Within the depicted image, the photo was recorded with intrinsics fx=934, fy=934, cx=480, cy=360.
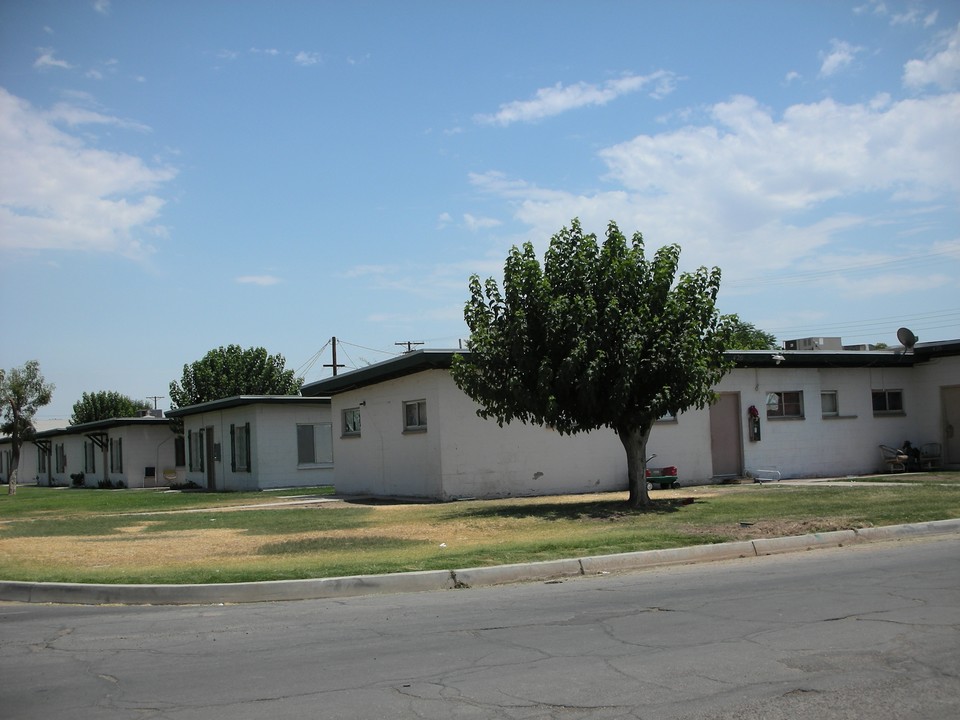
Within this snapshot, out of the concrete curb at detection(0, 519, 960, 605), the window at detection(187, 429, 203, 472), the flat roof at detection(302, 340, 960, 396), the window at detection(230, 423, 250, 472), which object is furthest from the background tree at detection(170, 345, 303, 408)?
the concrete curb at detection(0, 519, 960, 605)

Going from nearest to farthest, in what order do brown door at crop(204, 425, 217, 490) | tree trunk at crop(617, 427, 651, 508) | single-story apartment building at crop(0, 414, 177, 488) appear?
tree trunk at crop(617, 427, 651, 508) < brown door at crop(204, 425, 217, 490) < single-story apartment building at crop(0, 414, 177, 488)

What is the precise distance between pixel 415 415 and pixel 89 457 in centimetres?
3041

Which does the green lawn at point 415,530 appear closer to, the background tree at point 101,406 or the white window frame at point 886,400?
the white window frame at point 886,400

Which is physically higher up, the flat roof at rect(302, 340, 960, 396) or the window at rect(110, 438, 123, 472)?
the flat roof at rect(302, 340, 960, 396)

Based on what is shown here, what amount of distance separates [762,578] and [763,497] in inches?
354

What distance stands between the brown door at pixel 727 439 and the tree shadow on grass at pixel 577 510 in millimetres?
6594

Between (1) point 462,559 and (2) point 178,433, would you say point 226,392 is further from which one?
(1) point 462,559

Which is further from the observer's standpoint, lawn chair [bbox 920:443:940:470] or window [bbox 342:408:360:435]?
lawn chair [bbox 920:443:940:470]

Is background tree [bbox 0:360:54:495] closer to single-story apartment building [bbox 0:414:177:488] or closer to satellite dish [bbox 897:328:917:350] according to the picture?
single-story apartment building [bbox 0:414:177:488]

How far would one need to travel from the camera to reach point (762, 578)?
399 inches

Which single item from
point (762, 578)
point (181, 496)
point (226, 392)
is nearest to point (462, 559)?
point (762, 578)

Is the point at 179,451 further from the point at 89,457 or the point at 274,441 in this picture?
the point at 274,441

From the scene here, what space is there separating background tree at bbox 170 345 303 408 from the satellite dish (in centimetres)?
3912

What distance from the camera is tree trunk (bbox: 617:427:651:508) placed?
57.3ft
